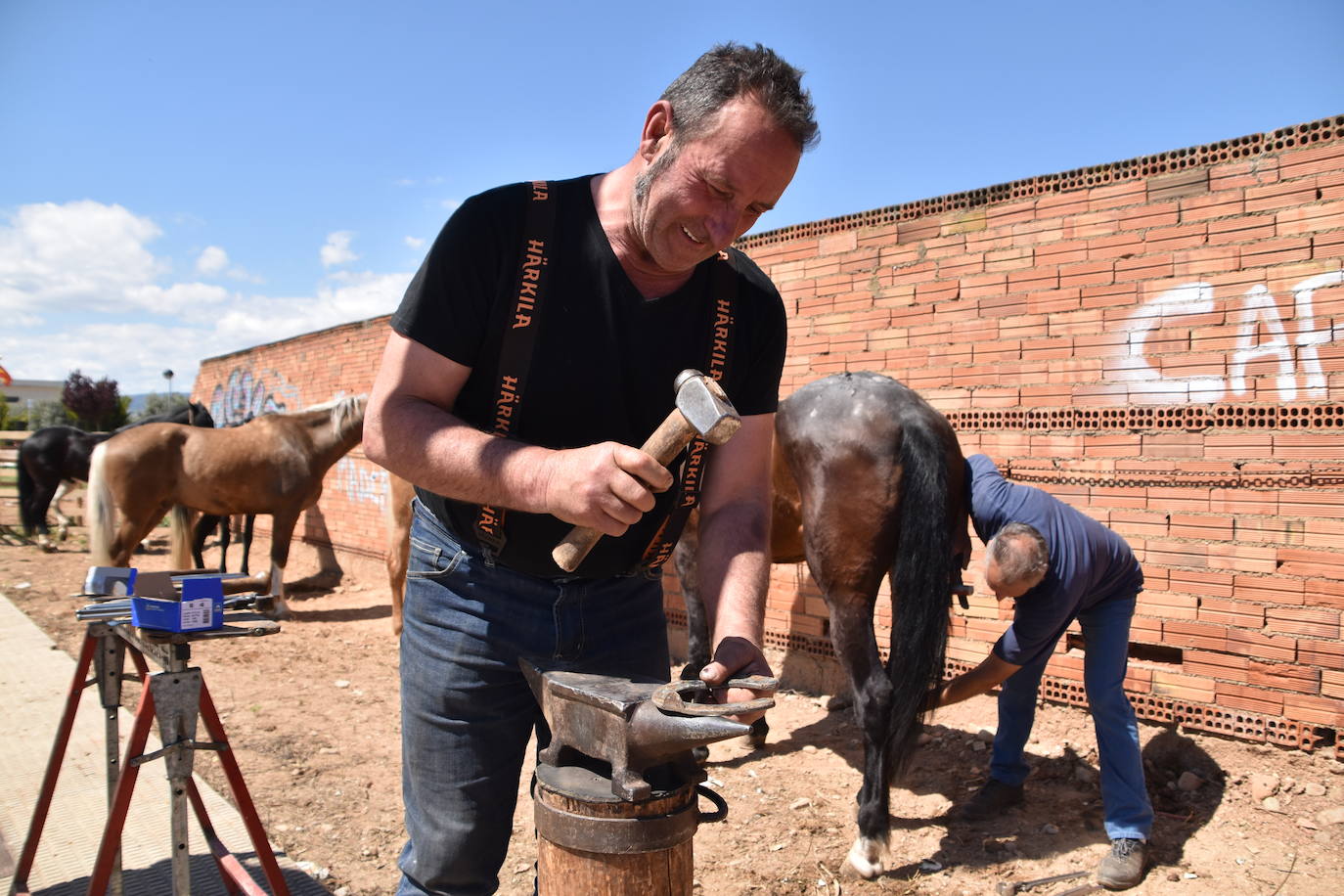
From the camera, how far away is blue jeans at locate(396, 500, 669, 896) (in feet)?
5.20

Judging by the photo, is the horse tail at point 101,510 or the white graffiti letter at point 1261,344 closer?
the white graffiti letter at point 1261,344

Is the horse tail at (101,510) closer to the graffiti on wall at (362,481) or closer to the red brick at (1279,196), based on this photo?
the graffiti on wall at (362,481)

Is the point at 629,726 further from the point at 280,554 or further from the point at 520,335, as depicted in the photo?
the point at 280,554

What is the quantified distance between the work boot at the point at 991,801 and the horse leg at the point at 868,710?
471 mm

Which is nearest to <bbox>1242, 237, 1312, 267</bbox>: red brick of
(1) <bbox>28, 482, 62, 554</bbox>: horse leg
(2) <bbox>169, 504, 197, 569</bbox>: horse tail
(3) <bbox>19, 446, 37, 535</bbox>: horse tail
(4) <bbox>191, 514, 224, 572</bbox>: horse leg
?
(2) <bbox>169, 504, 197, 569</bbox>: horse tail

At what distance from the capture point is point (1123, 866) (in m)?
3.14

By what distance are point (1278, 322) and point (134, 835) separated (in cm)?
567

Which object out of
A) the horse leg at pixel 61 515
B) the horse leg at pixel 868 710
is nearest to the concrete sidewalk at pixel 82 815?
the horse leg at pixel 868 710

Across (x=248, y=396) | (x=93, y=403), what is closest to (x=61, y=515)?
(x=248, y=396)

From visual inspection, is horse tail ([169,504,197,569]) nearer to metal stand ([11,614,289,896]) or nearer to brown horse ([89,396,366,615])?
brown horse ([89,396,366,615])

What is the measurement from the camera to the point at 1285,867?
3174mm

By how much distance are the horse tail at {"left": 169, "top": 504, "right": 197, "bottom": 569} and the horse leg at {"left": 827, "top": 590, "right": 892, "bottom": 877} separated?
24.1ft

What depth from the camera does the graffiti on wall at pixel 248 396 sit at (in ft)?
42.0

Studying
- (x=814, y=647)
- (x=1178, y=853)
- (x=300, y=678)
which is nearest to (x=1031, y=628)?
(x=1178, y=853)
